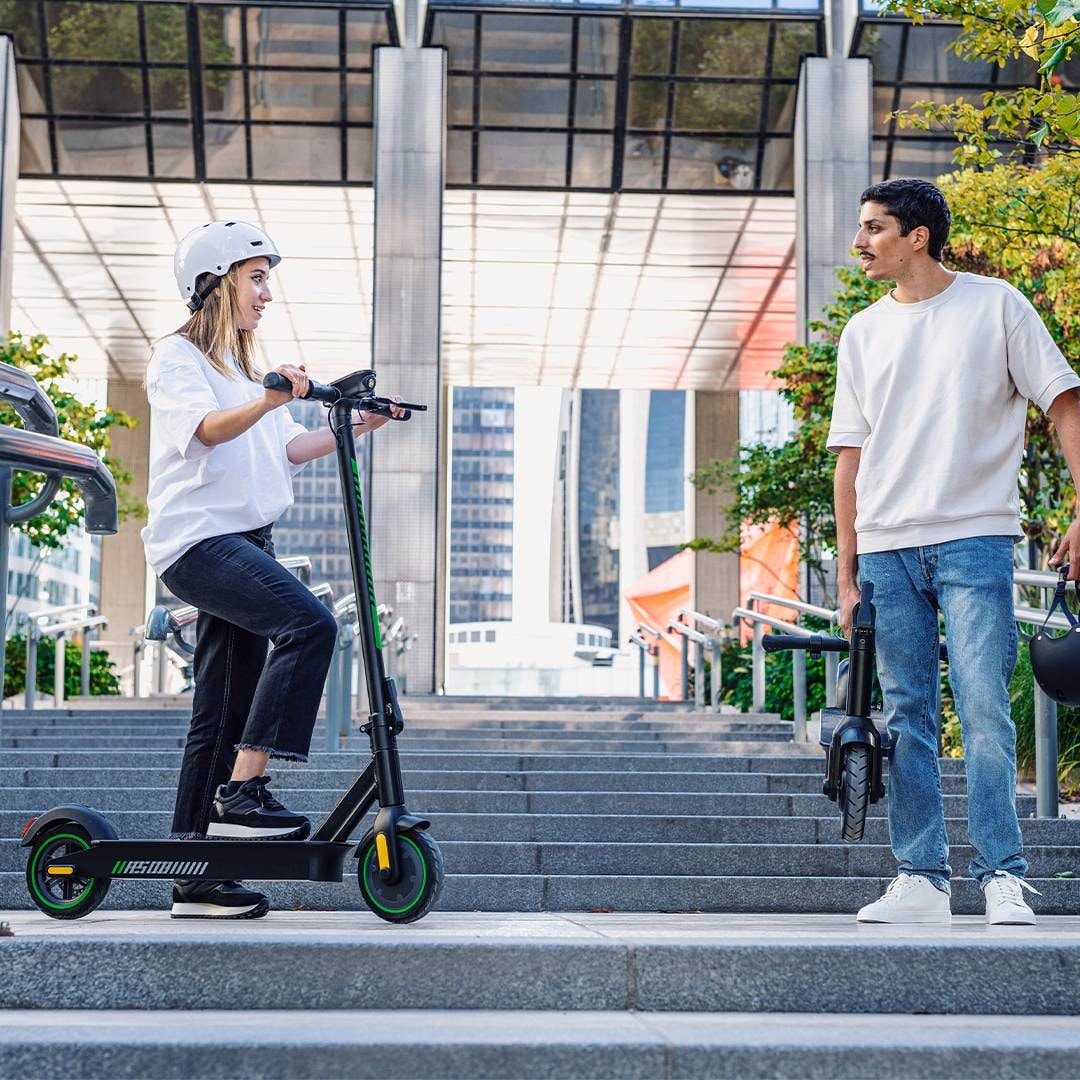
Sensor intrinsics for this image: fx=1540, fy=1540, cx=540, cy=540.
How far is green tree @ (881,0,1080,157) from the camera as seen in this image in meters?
4.55

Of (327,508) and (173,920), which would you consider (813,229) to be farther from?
(327,508)

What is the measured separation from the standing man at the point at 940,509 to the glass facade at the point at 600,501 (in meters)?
115

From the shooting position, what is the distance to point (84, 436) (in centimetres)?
1572

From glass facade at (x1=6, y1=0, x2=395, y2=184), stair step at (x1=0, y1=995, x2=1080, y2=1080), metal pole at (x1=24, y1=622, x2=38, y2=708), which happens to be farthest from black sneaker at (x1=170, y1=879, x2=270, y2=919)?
glass facade at (x1=6, y1=0, x2=395, y2=184)

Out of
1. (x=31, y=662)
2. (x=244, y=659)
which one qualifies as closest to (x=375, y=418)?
(x=244, y=659)

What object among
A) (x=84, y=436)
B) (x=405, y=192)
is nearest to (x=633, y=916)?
(x=84, y=436)

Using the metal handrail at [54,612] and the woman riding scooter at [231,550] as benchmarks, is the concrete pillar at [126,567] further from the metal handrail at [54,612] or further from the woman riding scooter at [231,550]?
the woman riding scooter at [231,550]

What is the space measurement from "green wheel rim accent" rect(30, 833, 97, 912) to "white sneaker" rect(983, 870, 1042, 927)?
2054mm

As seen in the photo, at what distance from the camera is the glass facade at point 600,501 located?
121 m

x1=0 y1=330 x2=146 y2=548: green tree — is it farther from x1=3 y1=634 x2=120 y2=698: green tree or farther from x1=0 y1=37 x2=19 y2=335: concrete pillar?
x1=0 y1=37 x2=19 y2=335: concrete pillar

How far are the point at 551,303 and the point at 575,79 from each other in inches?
269

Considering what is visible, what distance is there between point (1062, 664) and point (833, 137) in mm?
17016

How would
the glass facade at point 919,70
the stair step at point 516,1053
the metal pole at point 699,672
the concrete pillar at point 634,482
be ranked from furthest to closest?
the concrete pillar at point 634,482 < the glass facade at point 919,70 < the metal pole at point 699,672 < the stair step at point 516,1053

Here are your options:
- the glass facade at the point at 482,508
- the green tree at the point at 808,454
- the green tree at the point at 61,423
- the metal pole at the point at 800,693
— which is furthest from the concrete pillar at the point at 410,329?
the glass facade at the point at 482,508
